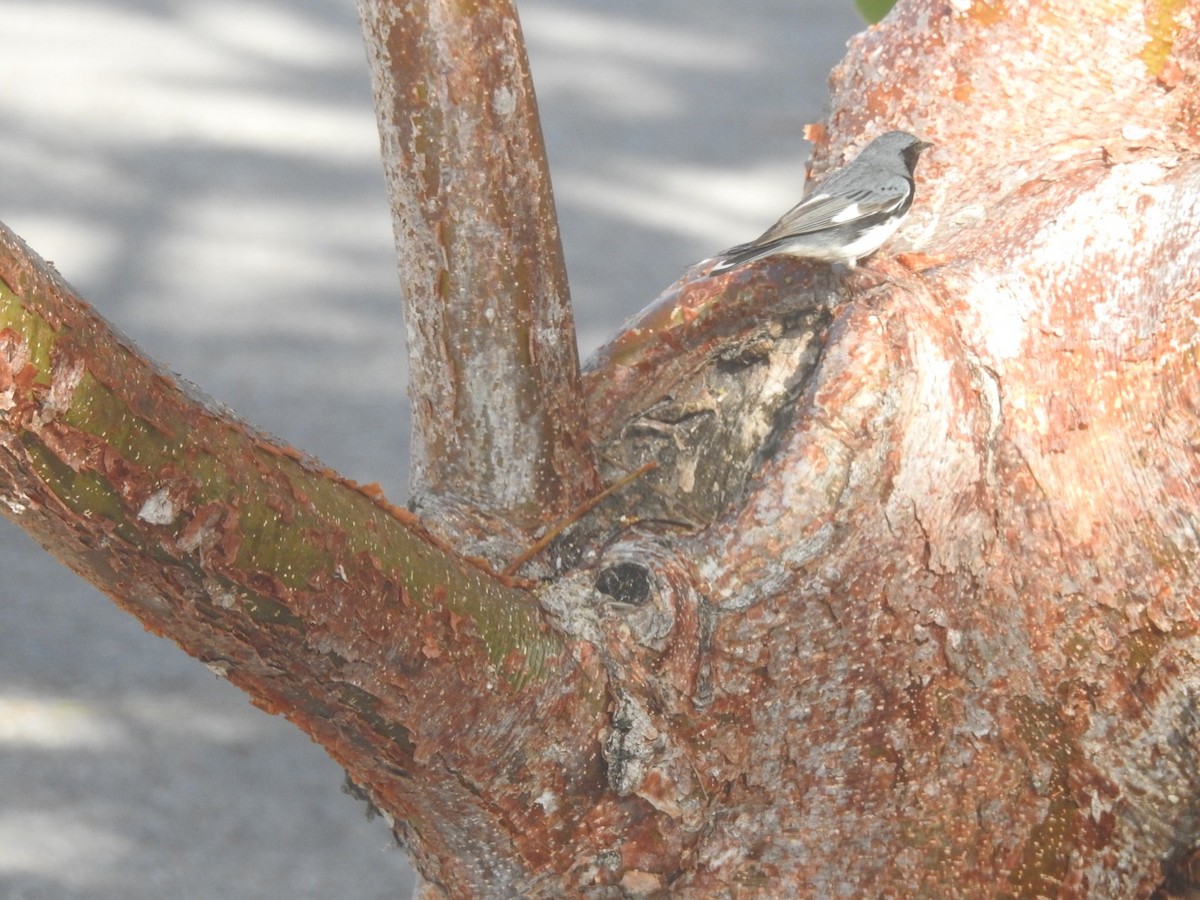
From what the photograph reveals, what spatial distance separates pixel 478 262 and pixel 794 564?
1.40ft

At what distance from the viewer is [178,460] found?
0.81 m

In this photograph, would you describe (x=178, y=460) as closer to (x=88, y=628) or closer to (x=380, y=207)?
(x=88, y=628)

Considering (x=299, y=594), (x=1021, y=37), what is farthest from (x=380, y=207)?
(x=299, y=594)

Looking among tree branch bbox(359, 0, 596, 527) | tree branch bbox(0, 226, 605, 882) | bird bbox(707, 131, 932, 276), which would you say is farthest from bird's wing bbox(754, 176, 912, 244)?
tree branch bbox(0, 226, 605, 882)

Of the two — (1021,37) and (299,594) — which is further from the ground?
(1021,37)

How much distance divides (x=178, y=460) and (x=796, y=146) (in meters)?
3.96

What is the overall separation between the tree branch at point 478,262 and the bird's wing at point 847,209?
353 millimetres

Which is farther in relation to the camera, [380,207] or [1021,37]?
[380,207]

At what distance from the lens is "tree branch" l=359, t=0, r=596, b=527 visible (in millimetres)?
1188

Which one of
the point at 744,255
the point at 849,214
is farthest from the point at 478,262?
the point at 849,214

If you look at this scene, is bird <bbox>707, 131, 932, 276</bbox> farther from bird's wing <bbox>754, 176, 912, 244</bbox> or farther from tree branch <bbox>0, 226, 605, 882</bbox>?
tree branch <bbox>0, 226, 605, 882</bbox>

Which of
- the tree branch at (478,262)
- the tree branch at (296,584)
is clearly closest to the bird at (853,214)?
the tree branch at (478,262)

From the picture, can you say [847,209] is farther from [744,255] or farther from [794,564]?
[794,564]

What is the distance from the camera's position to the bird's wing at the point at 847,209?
1488 mm
